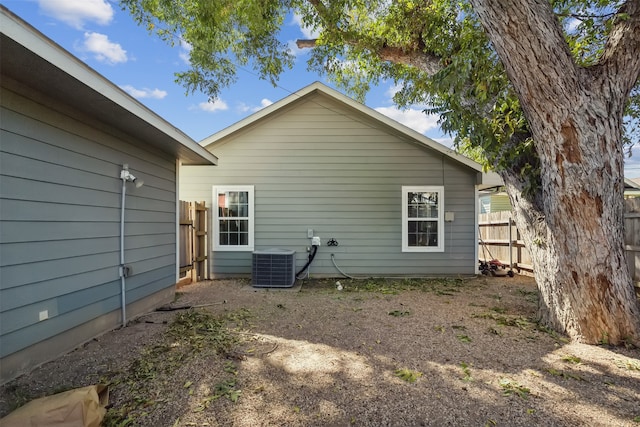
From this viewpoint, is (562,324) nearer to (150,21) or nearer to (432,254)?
(432,254)

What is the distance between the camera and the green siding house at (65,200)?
2545 mm

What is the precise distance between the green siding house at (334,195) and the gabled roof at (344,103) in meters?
0.13

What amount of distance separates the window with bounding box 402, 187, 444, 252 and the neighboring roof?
5105 mm

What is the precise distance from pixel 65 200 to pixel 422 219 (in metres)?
6.49

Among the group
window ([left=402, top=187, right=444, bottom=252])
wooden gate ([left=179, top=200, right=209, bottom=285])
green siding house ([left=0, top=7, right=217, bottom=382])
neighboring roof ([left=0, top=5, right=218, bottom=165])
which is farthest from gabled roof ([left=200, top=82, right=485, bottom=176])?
neighboring roof ([left=0, top=5, right=218, bottom=165])

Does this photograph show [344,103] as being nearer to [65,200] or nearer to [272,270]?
[272,270]

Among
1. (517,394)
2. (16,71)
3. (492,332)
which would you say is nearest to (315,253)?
(492,332)

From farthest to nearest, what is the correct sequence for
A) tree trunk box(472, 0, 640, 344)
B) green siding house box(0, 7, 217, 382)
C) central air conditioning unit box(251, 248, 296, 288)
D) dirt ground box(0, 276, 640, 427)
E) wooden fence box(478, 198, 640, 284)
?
central air conditioning unit box(251, 248, 296, 288) → wooden fence box(478, 198, 640, 284) → tree trunk box(472, 0, 640, 344) → green siding house box(0, 7, 217, 382) → dirt ground box(0, 276, 640, 427)

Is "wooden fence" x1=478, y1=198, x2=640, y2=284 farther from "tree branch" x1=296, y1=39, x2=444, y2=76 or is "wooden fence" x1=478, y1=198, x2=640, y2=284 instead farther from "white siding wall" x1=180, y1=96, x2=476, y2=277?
"tree branch" x1=296, y1=39, x2=444, y2=76

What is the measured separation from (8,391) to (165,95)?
8.06 m

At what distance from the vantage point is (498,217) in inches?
353

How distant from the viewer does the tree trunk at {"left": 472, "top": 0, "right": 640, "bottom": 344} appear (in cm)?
308

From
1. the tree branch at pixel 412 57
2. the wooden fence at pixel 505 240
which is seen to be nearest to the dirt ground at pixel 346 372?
the wooden fence at pixel 505 240

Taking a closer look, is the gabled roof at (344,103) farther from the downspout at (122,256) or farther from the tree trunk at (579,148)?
the tree trunk at (579,148)
